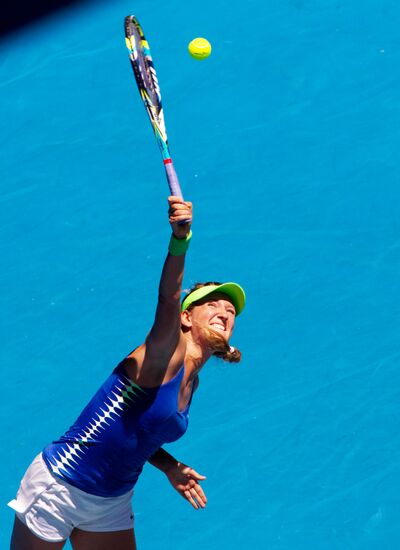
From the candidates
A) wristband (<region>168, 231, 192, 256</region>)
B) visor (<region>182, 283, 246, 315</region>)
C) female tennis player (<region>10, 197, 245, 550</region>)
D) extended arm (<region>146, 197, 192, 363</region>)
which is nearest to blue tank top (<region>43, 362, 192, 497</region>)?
female tennis player (<region>10, 197, 245, 550</region>)

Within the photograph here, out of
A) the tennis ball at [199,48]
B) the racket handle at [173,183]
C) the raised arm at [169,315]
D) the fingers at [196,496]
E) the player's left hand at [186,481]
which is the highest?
the tennis ball at [199,48]

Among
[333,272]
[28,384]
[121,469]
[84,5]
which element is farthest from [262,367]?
[84,5]

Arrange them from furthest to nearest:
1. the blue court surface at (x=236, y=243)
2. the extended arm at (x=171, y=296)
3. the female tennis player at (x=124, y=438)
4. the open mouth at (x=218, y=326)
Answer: the blue court surface at (x=236, y=243)
the open mouth at (x=218, y=326)
the female tennis player at (x=124, y=438)
the extended arm at (x=171, y=296)

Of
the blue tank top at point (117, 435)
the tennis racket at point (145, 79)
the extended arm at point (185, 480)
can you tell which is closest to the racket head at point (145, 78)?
the tennis racket at point (145, 79)

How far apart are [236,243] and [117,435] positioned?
2.65 m

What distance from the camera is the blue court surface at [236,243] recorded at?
589 centimetres

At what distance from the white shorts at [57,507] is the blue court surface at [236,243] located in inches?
44.7

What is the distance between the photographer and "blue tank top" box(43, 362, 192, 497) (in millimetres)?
4359

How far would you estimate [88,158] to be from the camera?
751cm

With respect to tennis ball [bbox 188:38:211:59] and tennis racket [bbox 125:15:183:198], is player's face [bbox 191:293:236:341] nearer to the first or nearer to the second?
tennis racket [bbox 125:15:183:198]

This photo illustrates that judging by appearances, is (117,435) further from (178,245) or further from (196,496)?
(178,245)

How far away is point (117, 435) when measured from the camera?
14.5 feet

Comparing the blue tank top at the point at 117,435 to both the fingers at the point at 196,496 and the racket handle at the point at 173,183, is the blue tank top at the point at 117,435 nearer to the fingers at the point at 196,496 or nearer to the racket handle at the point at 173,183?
the fingers at the point at 196,496

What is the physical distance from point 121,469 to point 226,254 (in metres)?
2.53
